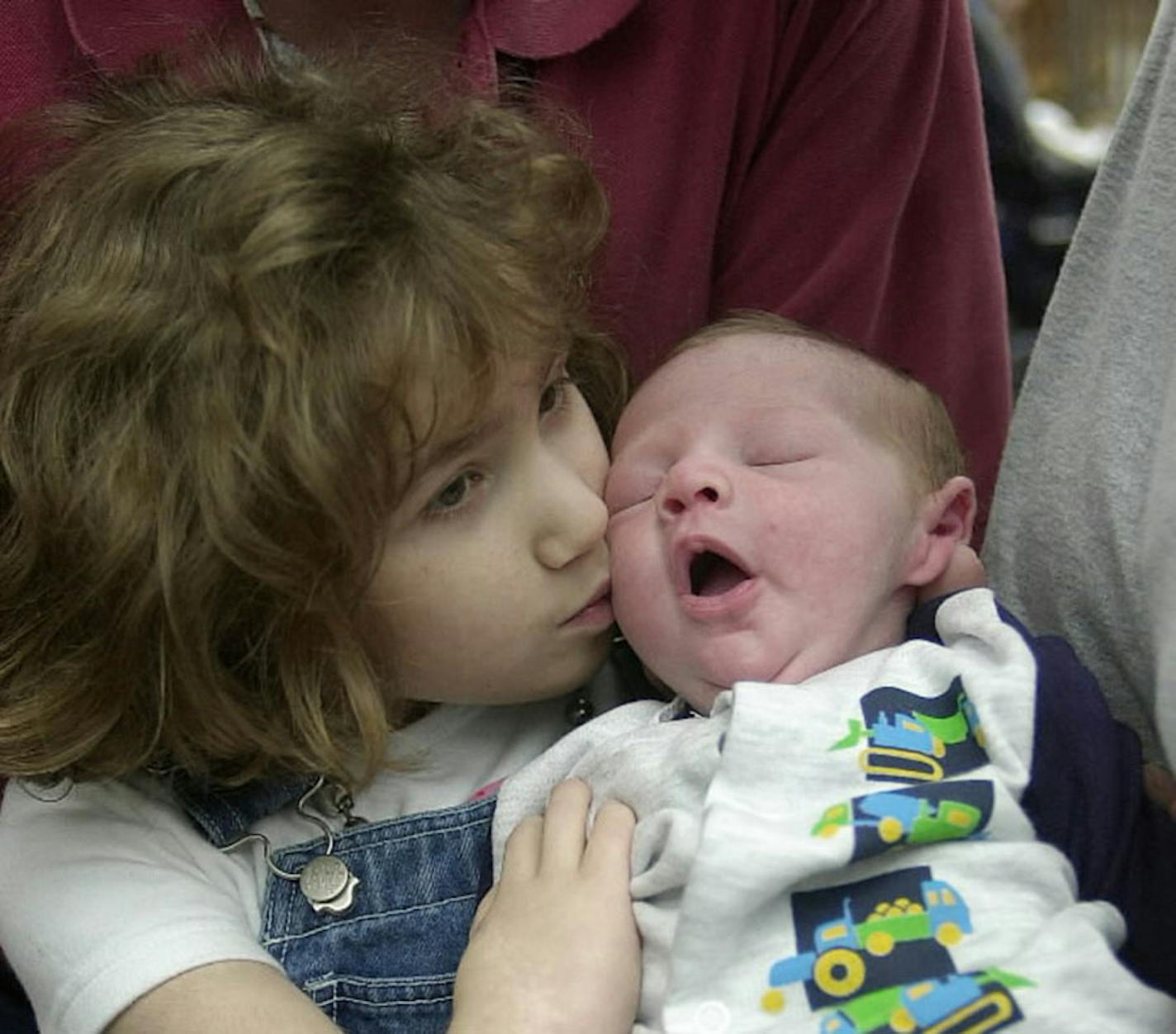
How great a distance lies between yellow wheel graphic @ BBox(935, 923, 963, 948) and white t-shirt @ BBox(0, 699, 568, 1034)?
0.38 meters

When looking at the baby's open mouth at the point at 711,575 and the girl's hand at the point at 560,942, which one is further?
the baby's open mouth at the point at 711,575

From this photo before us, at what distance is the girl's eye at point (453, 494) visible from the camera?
108cm

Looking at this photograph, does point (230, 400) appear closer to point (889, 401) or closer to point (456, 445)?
point (456, 445)

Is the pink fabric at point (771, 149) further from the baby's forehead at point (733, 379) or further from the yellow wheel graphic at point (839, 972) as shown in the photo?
the yellow wheel graphic at point (839, 972)

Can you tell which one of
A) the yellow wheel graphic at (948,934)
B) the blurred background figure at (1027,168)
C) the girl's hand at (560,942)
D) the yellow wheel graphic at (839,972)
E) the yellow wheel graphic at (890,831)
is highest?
the yellow wheel graphic at (890,831)

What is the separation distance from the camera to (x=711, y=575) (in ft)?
3.76

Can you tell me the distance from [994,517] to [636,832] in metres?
0.37

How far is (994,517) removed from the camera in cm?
122

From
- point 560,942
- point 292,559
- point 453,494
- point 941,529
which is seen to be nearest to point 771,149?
point 941,529

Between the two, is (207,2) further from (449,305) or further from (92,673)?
(92,673)

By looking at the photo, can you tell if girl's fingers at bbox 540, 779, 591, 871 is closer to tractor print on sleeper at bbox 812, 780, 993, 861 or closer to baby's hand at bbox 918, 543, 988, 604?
tractor print on sleeper at bbox 812, 780, 993, 861

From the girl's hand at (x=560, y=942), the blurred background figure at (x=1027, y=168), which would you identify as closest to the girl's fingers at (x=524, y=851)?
the girl's hand at (x=560, y=942)

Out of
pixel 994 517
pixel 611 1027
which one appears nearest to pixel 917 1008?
pixel 611 1027

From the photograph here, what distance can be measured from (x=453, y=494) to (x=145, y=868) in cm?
30
